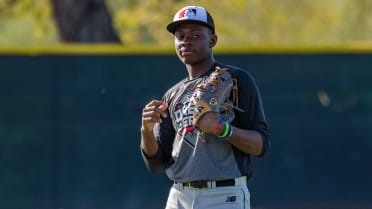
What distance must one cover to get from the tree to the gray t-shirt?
10895 mm

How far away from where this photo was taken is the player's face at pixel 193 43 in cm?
496

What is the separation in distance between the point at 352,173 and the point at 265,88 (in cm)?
142

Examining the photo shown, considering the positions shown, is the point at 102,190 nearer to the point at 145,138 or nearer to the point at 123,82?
the point at 123,82

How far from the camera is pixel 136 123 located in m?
11.5

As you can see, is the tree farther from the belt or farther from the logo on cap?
the belt

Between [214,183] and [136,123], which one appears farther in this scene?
[136,123]

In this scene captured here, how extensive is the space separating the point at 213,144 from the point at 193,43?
0.51 m

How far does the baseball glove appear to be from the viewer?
468 centimetres

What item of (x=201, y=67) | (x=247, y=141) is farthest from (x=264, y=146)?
(x=201, y=67)

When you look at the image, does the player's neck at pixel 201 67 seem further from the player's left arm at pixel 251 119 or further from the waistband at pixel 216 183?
the waistband at pixel 216 183

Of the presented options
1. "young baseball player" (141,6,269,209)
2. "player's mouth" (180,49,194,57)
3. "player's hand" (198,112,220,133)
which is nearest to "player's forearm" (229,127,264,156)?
"young baseball player" (141,6,269,209)

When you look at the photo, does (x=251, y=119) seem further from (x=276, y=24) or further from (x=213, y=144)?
(x=276, y=24)

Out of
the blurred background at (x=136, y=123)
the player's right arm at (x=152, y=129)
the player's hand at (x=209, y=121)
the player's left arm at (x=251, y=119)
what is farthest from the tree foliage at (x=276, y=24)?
the player's hand at (x=209, y=121)

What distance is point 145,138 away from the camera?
5.01 metres
